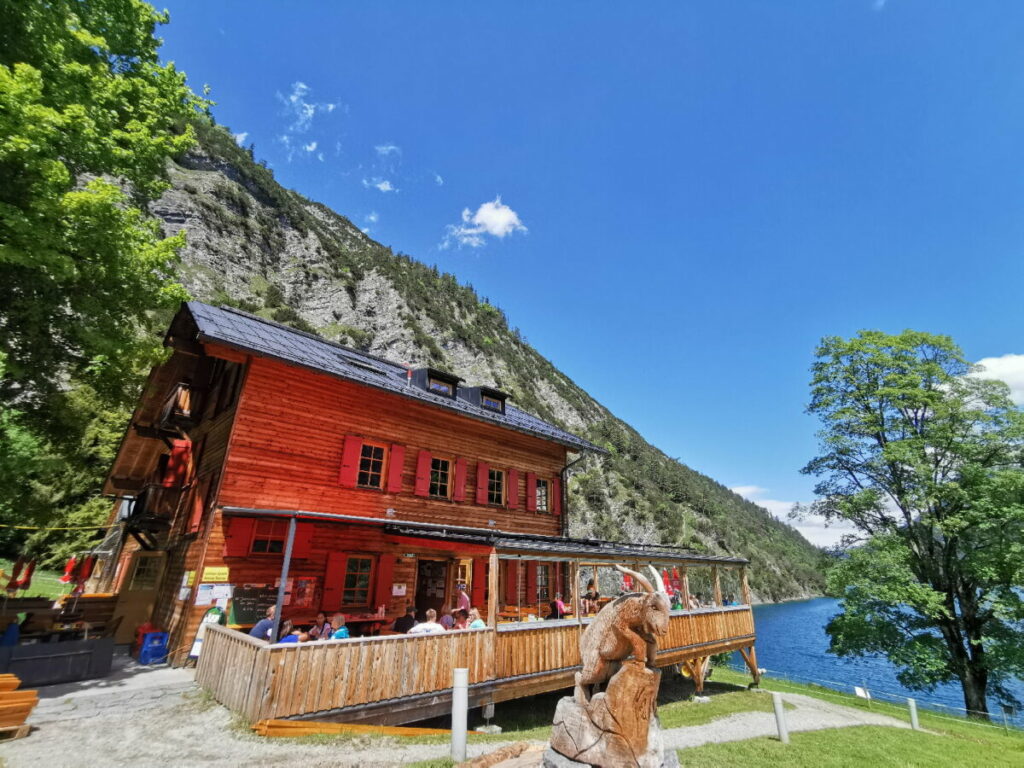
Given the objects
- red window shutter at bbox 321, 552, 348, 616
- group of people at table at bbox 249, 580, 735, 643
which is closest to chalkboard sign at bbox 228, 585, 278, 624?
group of people at table at bbox 249, 580, 735, 643

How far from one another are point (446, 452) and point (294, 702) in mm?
9286

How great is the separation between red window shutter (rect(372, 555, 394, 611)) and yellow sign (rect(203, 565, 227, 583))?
3.70 meters

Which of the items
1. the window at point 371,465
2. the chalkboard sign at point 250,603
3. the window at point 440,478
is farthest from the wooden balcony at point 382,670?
the window at point 440,478

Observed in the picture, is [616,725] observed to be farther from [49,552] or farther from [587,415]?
[587,415]

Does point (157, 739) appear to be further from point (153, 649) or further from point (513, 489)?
point (513, 489)

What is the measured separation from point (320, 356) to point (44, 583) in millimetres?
22835

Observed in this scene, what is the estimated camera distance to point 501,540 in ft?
33.5

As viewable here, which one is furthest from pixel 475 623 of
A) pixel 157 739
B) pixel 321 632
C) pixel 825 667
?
pixel 825 667

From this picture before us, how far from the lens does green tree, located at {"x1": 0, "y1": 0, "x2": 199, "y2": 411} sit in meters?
7.96

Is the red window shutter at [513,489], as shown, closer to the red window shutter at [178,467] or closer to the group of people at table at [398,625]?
the group of people at table at [398,625]

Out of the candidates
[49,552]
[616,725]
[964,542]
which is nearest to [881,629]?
[964,542]

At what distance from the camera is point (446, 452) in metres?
15.9

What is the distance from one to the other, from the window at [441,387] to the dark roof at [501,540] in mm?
5749

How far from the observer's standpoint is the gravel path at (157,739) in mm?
5711
